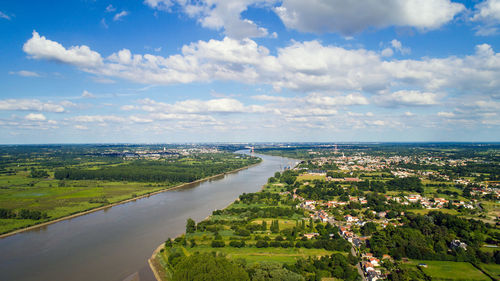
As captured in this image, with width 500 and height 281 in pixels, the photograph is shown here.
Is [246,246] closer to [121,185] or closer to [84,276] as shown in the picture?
[84,276]

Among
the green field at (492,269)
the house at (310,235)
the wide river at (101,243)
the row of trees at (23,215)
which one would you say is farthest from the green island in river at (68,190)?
the green field at (492,269)

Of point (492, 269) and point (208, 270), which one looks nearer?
point (208, 270)

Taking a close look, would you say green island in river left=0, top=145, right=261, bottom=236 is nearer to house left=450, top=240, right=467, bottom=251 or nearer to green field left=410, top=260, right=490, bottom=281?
green field left=410, top=260, right=490, bottom=281

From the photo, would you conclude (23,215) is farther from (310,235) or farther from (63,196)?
(310,235)

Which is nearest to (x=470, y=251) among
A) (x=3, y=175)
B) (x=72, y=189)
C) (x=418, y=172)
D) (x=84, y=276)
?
(x=84, y=276)

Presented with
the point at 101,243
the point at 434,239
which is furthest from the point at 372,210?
the point at 101,243

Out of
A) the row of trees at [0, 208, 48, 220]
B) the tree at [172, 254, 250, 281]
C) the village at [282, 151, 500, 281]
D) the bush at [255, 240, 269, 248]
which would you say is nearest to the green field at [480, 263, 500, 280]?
the village at [282, 151, 500, 281]
